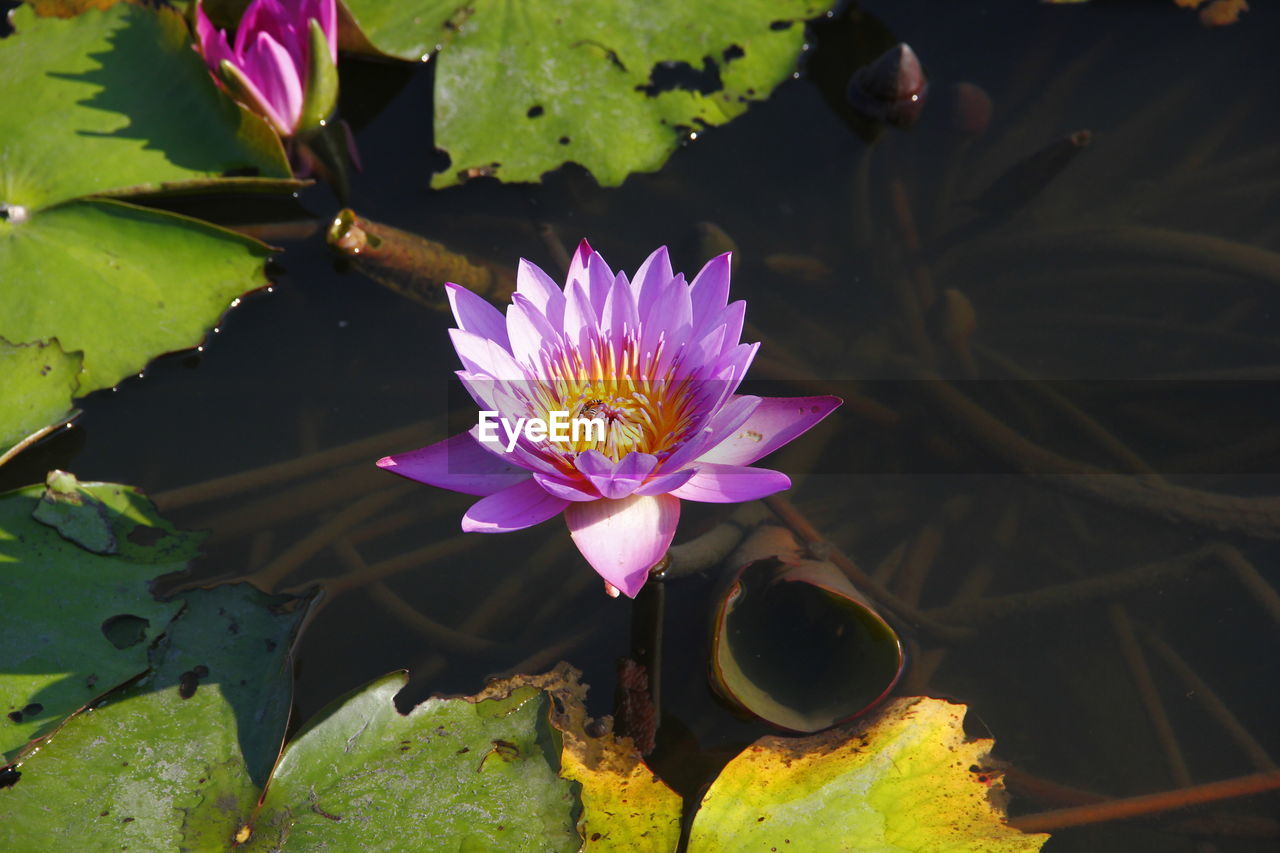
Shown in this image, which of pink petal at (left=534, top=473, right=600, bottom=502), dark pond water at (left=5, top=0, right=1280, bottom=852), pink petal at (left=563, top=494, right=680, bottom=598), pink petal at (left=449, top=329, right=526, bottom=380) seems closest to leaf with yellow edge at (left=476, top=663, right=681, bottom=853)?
dark pond water at (left=5, top=0, right=1280, bottom=852)

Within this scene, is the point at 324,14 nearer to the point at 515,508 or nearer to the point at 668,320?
the point at 668,320

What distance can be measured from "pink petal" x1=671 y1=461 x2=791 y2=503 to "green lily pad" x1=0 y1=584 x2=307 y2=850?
1.14 m

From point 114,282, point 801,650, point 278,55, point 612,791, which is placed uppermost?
point 278,55

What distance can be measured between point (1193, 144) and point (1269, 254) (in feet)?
1.99

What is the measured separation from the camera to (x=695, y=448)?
197cm

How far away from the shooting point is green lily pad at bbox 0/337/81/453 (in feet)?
8.87

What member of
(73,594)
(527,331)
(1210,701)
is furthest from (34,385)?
(1210,701)

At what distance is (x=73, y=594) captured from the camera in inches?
96.2

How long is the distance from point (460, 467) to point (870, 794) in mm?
1239

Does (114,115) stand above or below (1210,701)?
above

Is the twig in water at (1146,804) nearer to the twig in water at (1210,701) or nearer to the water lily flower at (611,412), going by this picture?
the twig in water at (1210,701)

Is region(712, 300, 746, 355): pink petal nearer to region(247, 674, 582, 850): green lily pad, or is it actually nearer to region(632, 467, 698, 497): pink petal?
region(632, 467, 698, 497): pink petal

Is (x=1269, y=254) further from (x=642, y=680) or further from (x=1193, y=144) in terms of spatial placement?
(x=642, y=680)

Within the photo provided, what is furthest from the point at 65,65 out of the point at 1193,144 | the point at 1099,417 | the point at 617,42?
the point at 1193,144
